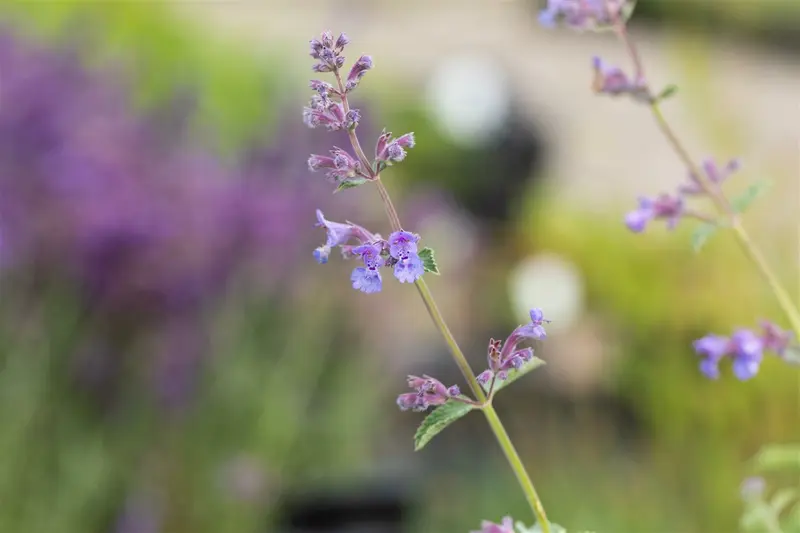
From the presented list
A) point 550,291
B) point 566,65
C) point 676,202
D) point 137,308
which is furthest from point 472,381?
point 566,65

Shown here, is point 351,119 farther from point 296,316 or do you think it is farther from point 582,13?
point 296,316

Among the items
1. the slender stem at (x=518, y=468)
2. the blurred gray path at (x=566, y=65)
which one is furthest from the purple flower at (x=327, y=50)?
the blurred gray path at (x=566, y=65)

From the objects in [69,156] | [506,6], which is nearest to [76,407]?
[69,156]

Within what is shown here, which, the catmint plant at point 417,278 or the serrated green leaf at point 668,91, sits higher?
the serrated green leaf at point 668,91

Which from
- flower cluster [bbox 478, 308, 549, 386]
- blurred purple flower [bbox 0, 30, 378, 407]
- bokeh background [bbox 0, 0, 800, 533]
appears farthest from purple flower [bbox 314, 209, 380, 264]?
bokeh background [bbox 0, 0, 800, 533]

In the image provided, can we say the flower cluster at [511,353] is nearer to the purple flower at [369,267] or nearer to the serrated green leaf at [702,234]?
the purple flower at [369,267]

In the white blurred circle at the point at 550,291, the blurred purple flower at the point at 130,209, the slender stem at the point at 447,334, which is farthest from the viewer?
the white blurred circle at the point at 550,291

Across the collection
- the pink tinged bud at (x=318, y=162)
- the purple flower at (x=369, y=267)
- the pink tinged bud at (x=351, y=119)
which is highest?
the pink tinged bud at (x=351, y=119)

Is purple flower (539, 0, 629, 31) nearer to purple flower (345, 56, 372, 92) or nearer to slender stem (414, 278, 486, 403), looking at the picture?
purple flower (345, 56, 372, 92)
